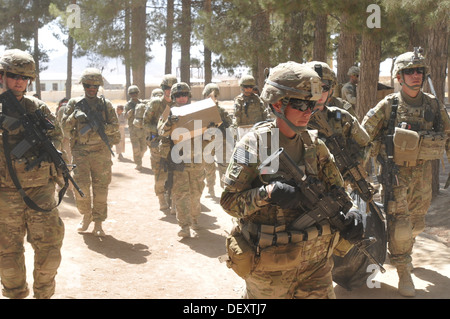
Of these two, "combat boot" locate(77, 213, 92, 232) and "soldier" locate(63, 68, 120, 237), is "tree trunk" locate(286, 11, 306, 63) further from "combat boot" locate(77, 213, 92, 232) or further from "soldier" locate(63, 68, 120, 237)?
"combat boot" locate(77, 213, 92, 232)

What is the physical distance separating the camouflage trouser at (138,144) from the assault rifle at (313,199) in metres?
11.4

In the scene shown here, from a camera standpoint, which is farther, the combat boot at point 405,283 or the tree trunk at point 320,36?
the tree trunk at point 320,36

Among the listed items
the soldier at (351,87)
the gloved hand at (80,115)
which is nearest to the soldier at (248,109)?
the soldier at (351,87)

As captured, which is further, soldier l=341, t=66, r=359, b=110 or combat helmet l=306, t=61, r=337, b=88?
soldier l=341, t=66, r=359, b=110

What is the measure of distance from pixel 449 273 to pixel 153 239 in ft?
13.2

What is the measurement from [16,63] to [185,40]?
1856 cm

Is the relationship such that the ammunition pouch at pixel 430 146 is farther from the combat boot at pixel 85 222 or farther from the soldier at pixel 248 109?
the soldier at pixel 248 109

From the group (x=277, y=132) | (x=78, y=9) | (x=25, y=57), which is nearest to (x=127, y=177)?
(x=25, y=57)

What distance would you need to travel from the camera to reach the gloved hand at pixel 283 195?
3246 mm

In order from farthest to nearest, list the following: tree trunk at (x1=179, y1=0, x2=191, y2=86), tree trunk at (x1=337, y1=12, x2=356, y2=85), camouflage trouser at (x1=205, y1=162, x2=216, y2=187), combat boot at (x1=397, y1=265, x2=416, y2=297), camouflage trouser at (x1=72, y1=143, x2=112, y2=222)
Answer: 1. tree trunk at (x1=179, y1=0, x2=191, y2=86)
2. tree trunk at (x1=337, y1=12, x2=356, y2=85)
3. camouflage trouser at (x1=205, y1=162, x2=216, y2=187)
4. camouflage trouser at (x1=72, y1=143, x2=112, y2=222)
5. combat boot at (x1=397, y1=265, x2=416, y2=297)

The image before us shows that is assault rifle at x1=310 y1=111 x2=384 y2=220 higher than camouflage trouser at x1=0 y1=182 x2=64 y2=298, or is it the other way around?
assault rifle at x1=310 y1=111 x2=384 y2=220

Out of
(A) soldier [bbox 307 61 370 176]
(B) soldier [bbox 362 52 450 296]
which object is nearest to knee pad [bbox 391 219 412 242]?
(B) soldier [bbox 362 52 450 296]

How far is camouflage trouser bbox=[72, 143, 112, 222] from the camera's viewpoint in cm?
769
